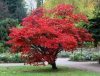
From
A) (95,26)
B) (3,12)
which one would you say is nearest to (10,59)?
(95,26)

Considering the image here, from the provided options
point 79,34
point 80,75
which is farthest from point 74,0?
point 80,75

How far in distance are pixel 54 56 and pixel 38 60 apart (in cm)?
104

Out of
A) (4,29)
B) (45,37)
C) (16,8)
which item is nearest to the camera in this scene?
(45,37)

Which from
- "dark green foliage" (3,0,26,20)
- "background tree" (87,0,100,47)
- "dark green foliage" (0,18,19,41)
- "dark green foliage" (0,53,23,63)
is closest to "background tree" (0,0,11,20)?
"dark green foliage" (0,18,19,41)

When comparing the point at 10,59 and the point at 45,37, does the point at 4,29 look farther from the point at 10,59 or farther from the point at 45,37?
the point at 45,37

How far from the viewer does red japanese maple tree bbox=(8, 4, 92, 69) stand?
22125 mm

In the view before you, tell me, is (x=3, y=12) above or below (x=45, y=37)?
above

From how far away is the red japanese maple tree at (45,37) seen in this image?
72.6ft

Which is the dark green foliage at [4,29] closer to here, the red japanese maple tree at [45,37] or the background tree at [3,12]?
the background tree at [3,12]

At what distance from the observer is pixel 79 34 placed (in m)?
24.3

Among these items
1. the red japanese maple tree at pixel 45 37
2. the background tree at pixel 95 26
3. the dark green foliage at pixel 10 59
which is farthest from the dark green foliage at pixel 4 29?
the red japanese maple tree at pixel 45 37

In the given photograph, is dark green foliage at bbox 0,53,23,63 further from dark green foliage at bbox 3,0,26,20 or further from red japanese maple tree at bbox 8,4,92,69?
dark green foliage at bbox 3,0,26,20

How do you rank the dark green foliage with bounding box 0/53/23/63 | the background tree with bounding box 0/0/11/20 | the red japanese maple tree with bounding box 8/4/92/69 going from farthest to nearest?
the background tree with bounding box 0/0/11/20 → the dark green foliage with bounding box 0/53/23/63 → the red japanese maple tree with bounding box 8/4/92/69

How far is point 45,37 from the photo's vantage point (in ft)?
73.0
